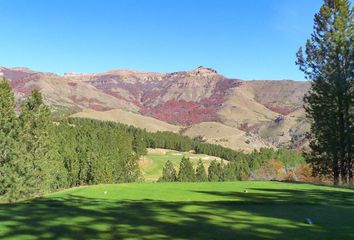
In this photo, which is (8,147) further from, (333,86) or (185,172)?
(185,172)

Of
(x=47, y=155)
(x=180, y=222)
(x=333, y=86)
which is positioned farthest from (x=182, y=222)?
(x=47, y=155)

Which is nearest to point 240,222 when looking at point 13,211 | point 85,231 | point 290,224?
point 290,224

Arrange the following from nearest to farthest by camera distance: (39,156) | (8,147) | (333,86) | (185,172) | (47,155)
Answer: (333,86) → (8,147) → (39,156) → (47,155) → (185,172)

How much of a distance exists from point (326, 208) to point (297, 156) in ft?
463

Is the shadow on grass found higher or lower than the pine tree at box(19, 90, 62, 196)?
lower

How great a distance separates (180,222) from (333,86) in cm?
2894

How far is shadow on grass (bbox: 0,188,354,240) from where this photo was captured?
23.7ft

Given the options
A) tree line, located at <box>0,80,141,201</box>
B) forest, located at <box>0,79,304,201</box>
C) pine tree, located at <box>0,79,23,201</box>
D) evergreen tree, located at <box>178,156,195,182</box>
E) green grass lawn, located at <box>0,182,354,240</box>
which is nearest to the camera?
green grass lawn, located at <box>0,182,354,240</box>

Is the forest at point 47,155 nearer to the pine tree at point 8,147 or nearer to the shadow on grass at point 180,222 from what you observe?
the pine tree at point 8,147

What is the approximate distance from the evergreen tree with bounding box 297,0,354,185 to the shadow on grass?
79.4 feet

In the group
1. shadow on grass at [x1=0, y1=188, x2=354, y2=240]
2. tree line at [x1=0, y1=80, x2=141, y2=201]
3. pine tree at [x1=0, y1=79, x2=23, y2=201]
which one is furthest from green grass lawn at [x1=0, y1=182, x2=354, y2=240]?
pine tree at [x1=0, y1=79, x2=23, y2=201]

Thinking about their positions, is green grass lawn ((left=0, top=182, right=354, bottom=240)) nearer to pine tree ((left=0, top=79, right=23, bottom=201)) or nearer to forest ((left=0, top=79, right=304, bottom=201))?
forest ((left=0, top=79, right=304, bottom=201))

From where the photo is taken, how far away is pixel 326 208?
11172 mm

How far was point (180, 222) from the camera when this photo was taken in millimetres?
8430
